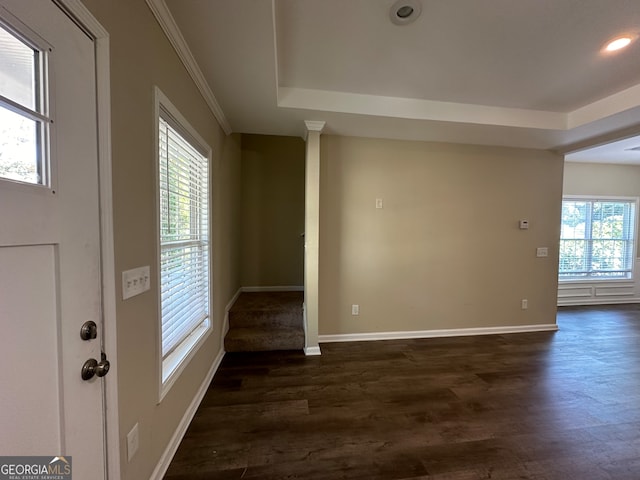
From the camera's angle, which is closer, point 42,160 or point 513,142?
point 42,160

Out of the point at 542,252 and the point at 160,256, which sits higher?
the point at 160,256

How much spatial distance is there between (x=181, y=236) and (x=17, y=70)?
4.00 feet

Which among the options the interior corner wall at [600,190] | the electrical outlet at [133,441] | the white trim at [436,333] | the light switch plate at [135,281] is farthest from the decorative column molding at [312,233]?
the interior corner wall at [600,190]

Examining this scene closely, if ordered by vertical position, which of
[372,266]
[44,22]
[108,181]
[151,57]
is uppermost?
[151,57]

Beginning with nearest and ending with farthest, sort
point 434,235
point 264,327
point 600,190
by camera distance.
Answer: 1. point 264,327
2. point 434,235
3. point 600,190

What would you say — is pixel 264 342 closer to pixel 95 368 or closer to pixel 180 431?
pixel 180 431

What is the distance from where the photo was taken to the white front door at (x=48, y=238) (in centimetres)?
67

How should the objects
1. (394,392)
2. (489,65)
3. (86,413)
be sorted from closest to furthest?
(86,413) < (489,65) < (394,392)

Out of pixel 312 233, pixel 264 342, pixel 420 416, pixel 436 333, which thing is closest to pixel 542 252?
pixel 436 333

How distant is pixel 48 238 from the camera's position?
768 millimetres

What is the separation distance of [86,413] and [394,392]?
2.10 m

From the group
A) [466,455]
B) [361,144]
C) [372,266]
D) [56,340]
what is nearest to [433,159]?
[361,144]

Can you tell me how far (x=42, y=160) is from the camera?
752 millimetres

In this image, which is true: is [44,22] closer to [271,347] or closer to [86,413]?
[86,413]
